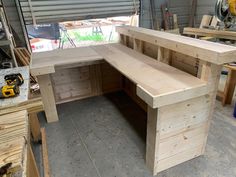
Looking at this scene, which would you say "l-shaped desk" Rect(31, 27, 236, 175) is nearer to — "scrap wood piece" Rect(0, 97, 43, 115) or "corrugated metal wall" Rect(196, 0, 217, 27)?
"scrap wood piece" Rect(0, 97, 43, 115)

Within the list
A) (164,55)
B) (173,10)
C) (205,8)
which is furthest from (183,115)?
(205,8)

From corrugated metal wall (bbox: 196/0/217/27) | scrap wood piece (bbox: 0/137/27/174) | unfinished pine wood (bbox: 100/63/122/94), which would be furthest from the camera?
corrugated metal wall (bbox: 196/0/217/27)

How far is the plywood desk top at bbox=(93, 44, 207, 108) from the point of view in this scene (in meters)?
1.25

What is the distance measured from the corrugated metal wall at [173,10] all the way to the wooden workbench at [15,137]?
3.64m

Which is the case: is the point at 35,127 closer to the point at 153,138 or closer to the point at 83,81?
the point at 83,81

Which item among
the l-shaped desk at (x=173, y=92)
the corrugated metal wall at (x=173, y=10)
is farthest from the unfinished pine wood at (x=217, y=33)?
the corrugated metal wall at (x=173, y=10)

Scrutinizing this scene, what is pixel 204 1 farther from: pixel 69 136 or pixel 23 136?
pixel 23 136

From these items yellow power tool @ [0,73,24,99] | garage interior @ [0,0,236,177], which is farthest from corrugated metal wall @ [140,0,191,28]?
yellow power tool @ [0,73,24,99]

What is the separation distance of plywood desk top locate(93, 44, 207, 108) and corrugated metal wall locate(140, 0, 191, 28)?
239 cm

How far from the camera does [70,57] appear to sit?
2.30 meters

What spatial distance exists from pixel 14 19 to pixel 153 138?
119 inches

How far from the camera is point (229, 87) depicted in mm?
2432

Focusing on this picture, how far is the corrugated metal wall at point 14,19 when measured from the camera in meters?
3.01

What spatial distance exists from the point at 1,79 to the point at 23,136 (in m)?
0.84
